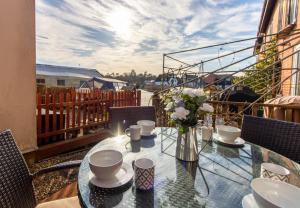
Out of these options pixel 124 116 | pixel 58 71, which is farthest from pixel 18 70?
pixel 58 71

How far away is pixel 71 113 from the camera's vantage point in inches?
161

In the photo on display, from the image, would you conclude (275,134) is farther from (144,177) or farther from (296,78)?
(296,78)

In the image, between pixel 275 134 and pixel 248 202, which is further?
pixel 275 134

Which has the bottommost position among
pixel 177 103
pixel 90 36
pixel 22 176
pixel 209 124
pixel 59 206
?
pixel 59 206

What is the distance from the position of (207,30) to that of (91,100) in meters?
5.37

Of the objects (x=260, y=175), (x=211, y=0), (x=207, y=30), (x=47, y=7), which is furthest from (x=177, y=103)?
(x=207, y=30)

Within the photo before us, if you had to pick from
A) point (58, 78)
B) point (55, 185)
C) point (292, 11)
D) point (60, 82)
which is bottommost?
point (55, 185)

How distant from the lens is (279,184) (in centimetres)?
86

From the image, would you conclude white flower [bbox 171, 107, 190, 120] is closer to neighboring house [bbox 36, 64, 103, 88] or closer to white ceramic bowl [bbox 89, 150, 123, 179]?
white ceramic bowl [bbox 89, 150, 123, 179]

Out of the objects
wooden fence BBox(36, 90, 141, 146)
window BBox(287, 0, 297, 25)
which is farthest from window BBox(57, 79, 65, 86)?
window BBox(287, 0, 297, 25)

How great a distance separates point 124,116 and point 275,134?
150 cm

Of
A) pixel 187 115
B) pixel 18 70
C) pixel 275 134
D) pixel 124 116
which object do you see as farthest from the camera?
pixel 18 70

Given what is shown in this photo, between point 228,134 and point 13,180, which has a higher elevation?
point 228,134

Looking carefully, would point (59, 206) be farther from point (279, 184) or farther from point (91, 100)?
point (91, 100)
